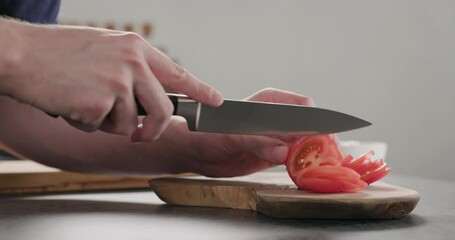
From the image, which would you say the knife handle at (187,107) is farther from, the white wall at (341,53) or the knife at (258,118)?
the white wall at (341,53)

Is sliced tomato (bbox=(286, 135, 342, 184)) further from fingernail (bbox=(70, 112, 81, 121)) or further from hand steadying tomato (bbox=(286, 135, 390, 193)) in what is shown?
fingernail (bbox=(70, 112, 81, 121))

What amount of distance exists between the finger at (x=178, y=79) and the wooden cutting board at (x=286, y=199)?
0.14 metres

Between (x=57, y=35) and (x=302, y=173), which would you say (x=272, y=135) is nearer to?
(x=302, y=173)

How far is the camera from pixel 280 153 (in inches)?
40.9

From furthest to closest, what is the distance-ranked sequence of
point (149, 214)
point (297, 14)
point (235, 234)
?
point (297, 14) < point (149, 214) < point (235, 234)

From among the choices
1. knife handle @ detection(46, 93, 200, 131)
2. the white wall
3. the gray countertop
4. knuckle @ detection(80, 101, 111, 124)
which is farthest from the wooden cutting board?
the white wall

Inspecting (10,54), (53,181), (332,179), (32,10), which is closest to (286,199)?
(332,179)

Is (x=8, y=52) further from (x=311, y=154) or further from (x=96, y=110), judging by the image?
(x=311, y=154)

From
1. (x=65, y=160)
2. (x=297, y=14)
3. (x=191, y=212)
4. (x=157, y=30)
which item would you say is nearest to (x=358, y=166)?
(x=191, y=212)

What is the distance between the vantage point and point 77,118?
824mm

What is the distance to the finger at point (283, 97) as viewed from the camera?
1105 mm

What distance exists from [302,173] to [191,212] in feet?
0.50

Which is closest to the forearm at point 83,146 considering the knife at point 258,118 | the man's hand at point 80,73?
the knife at point 258,118

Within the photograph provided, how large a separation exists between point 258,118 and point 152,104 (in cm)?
17
